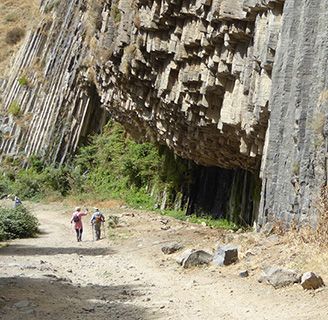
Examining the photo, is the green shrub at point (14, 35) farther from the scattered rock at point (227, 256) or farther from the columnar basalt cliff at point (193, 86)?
the scattered rock at point (227, 256)

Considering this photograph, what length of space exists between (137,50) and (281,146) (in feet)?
39.6

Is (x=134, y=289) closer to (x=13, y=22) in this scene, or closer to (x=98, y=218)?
(x=98, y=218)

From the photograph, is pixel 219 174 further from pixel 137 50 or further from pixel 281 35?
pixel 281 35

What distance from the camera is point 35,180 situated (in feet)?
115

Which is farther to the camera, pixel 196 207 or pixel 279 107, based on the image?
pixel 196 207

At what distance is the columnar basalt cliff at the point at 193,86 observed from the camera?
39.0 ft

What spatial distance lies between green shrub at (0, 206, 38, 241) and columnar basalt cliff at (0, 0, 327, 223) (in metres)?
6.21

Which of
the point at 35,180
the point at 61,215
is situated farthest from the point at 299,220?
the point at 35,180

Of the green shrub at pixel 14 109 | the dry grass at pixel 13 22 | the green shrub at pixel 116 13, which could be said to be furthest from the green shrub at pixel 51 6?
the green shrub at pixel 116 13

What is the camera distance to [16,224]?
2028 centimetres

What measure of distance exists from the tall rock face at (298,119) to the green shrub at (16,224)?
9.54 m

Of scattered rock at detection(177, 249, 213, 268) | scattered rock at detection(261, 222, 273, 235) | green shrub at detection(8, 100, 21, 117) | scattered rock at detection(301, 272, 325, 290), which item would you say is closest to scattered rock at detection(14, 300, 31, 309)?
scattered rock at detection(177, 249, 213, 268)

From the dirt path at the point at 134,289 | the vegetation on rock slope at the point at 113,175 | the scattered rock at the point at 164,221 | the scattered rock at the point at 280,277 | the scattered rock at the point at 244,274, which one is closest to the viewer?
the dirt path at the point at 134,289

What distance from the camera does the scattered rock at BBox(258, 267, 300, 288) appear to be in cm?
878
